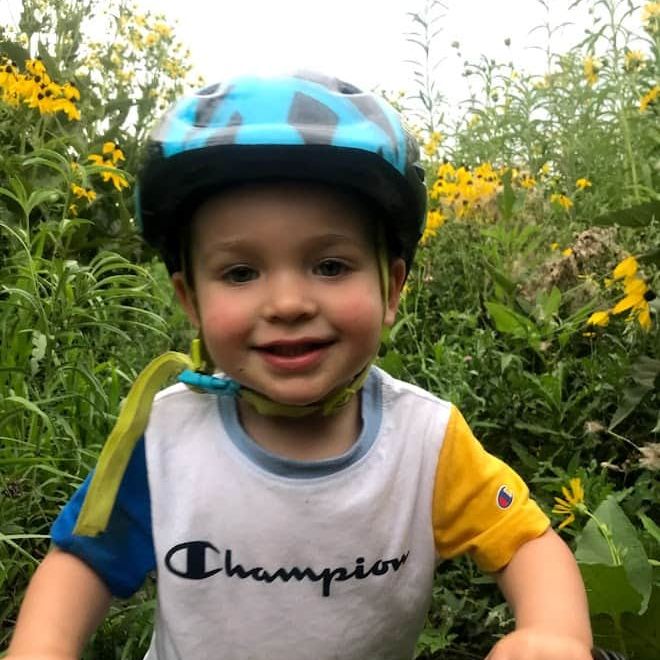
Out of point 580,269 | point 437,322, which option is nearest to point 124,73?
point 437,322

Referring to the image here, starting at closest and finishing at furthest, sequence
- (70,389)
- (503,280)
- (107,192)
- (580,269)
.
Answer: (70,389) < (580,269) < (503,280) < (107,192)

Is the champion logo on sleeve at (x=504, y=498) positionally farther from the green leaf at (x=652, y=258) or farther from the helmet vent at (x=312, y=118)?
the green leaf at (x=652, y=258)

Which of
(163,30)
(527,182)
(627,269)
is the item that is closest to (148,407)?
(627,269)

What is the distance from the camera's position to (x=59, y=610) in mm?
1538

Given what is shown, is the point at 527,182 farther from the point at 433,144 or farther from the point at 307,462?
the point at 307,462

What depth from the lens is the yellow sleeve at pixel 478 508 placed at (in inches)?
63.6

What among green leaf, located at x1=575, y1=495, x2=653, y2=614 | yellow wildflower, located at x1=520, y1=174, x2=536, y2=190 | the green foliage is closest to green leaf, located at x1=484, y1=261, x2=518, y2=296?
the green foliage

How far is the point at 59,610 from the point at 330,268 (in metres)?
0.63

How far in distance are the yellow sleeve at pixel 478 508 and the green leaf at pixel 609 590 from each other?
0.19 metres

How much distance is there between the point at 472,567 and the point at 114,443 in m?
1.24

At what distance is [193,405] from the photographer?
1736 millimetres

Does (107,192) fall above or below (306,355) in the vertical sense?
below

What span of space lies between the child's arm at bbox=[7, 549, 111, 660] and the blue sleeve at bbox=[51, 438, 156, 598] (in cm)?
2

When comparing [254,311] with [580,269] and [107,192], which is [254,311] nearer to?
[580,269]
